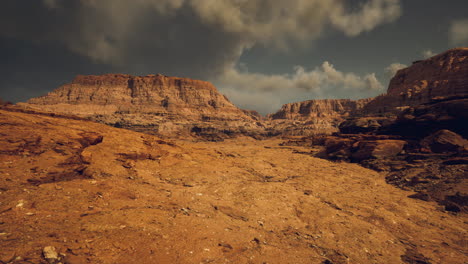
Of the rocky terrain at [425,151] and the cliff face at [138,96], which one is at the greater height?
the cliff face at [138,96]

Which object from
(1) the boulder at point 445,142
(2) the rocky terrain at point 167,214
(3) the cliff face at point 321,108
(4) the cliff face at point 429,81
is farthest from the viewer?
(3) the cliff face at point 321,108

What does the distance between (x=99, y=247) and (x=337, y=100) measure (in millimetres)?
191718

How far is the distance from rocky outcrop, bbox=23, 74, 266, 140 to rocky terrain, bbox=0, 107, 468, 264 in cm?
8399

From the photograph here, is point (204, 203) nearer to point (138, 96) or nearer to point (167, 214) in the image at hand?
point (167, 214)

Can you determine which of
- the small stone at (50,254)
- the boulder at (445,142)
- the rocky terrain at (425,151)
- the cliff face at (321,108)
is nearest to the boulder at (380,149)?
the rocky terrain at (425,151)

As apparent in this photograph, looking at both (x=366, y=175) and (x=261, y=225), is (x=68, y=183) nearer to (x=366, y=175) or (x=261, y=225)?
(x=261, y=225)

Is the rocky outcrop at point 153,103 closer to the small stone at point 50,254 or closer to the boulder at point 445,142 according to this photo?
the boulder at point 445,142

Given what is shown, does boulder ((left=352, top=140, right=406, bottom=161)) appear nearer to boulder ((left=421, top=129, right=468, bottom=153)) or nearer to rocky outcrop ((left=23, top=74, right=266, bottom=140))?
boulder ((left=421, top=129, right=468, bottom=153))

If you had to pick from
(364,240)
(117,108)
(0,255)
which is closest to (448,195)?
(364,240)

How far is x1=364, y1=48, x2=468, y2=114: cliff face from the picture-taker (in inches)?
2021

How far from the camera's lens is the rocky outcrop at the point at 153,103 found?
10073cm

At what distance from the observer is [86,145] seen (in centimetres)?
1053

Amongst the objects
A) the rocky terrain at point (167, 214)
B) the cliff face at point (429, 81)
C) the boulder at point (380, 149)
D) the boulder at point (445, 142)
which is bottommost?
the rocky terrain at point (167, 214)

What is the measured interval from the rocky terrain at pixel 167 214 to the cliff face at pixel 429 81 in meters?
58.0
